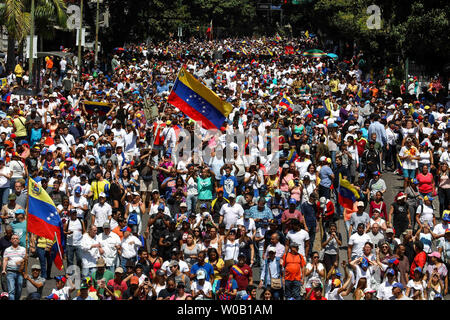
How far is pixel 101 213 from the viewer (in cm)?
1534

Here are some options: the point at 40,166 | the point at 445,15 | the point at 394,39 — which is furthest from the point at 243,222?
the point at 394,39

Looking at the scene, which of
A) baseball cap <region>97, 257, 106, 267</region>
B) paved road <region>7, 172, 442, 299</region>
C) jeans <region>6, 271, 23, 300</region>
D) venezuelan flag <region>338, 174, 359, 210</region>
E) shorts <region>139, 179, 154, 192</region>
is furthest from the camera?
shorts <region>139, 179, 154, 192</region>

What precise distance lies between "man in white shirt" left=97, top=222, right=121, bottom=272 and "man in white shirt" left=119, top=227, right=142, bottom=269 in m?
0.08

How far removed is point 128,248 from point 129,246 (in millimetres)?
33

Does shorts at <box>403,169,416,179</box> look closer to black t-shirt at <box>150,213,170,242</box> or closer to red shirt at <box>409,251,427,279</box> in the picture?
red shirt at <box>409,251,427,279</box>

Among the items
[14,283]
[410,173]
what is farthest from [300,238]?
[410,173]

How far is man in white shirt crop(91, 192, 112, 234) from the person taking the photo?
50.3 ft

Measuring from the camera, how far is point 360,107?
2605cm

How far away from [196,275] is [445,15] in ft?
64.3

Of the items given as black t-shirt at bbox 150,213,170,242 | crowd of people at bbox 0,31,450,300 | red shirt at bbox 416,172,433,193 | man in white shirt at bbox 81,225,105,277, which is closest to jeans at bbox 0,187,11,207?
crowd of people at bbox 0,31,450,300

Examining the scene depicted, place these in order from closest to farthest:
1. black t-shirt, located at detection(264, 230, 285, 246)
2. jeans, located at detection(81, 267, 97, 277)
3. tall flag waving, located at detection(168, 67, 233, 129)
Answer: jeans, located at detection(81, 267, 97, 277)
black t-shirt, located at detection(264, 230, 285, 246)
tall flag waving, located at detection(168, 67, 233, 129)

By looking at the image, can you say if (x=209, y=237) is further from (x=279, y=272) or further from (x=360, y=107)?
(x=360, y=107)

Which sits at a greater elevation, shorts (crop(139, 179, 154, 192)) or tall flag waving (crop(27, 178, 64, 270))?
tall flag waving (crop(27, 178, 64, 270))

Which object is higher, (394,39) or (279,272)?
(394,39)
